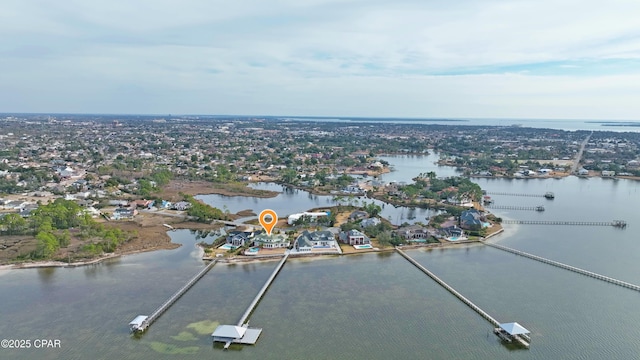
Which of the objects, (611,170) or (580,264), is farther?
(611,170)

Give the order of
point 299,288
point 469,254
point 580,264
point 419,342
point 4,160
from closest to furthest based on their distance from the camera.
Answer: point 419,342, point 299,288, point 580,264, point 469,254, point 4,160

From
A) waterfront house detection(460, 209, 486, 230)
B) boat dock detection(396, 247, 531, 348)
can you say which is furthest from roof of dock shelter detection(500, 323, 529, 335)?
waterfront house detection(460, 209, 486, 230)

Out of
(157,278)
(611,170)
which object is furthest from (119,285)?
(611,170)

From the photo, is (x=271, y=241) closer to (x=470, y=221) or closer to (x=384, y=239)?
(x=384, y=239)

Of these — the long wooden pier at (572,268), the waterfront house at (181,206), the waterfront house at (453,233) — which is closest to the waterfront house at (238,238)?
the waterfront house at (181,206)

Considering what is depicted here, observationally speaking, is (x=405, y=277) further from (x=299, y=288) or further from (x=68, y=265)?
(x=68, y=265)

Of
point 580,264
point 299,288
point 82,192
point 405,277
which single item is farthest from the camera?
point 82,192

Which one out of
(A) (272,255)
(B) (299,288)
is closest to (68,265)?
(A) (272,255)
